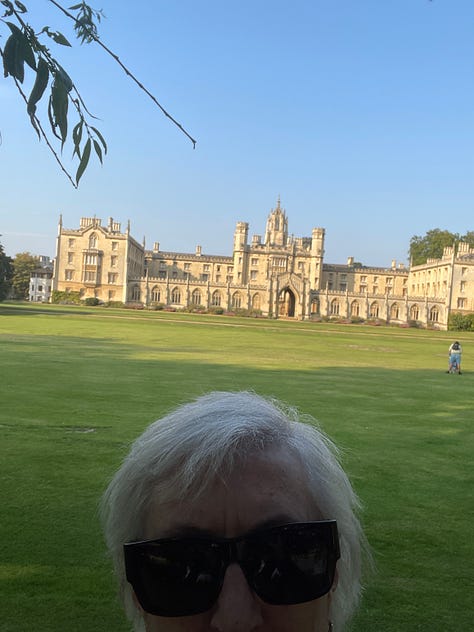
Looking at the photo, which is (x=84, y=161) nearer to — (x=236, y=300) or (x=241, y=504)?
(x=241, y=504)

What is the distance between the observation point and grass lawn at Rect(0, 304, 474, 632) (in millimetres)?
3553

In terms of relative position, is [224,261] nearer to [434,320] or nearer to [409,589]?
[434,320]

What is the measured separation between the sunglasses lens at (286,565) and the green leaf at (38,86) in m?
1.68

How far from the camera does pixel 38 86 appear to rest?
2074 mm

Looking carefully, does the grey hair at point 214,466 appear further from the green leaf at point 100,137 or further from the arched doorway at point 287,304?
the arched doorway at point 287,304

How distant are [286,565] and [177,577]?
0.92 ft

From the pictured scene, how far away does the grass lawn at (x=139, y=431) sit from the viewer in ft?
11.7

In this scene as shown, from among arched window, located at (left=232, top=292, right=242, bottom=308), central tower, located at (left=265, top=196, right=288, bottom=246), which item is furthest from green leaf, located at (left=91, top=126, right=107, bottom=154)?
central tower, located at (left=265, top=196, right=288, bottom=246)

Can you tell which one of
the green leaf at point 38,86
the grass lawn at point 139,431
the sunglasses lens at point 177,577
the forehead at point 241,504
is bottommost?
the grass lawn at point 139,431

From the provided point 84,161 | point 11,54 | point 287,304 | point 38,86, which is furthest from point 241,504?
point 287,304

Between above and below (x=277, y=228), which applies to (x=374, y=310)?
below

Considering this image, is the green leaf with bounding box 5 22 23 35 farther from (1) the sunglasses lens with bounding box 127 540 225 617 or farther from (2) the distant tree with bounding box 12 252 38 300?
(2) the distant tree with bounding box 12 252 38 300

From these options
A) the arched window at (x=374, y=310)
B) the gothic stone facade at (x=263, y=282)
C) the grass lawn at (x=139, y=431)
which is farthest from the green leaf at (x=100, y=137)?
the arched window at (x=374, y=310)

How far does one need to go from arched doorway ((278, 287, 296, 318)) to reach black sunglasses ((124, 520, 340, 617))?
270ft
